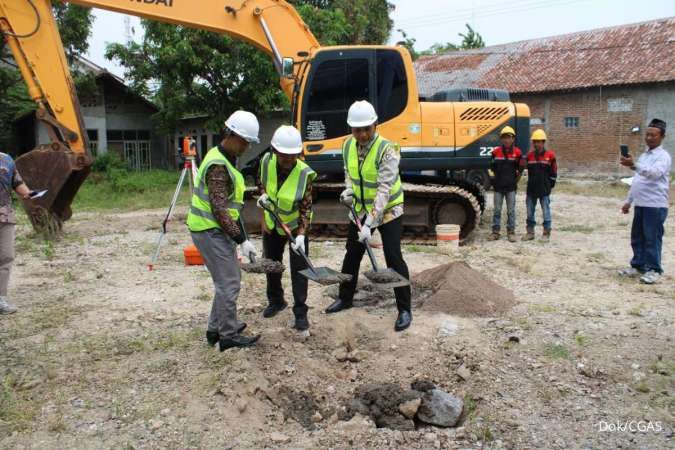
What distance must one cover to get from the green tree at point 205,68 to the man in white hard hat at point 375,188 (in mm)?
13199

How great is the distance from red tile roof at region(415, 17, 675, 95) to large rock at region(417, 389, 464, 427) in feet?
64.9

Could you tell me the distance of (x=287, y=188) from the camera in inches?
182

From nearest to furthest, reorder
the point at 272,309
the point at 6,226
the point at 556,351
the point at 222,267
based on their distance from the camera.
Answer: the point at 222,267
the point at 556,351
the point at 272,309
the point at 6,226

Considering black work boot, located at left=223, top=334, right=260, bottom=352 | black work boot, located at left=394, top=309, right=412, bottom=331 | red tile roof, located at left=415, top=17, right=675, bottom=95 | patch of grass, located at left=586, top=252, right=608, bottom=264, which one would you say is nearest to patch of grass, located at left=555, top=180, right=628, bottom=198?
red tile roof, located at left=415, top=17, right=675, bottom=95

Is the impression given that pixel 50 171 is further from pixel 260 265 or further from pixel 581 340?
pixel 581 340

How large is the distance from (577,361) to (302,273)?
6.94 ft

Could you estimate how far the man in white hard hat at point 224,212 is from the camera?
13.3 feet

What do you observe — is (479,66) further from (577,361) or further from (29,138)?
(577,361)

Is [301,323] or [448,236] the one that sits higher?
[448,236]

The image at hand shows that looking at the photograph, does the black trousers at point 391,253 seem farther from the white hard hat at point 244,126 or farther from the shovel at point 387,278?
the white hard hat at point 244,126

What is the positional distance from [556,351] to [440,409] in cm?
124

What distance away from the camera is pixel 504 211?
40.4 feet

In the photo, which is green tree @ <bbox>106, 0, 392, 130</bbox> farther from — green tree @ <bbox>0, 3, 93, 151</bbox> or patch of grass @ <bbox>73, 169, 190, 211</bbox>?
patch of grass @ <bbox>73, 169, 190, 211</bbox>

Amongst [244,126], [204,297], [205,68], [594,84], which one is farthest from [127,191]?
[594,84]
